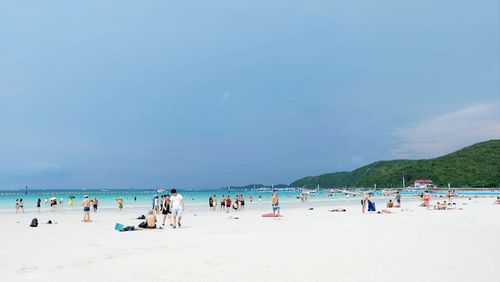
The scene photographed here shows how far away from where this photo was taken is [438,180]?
15100cm

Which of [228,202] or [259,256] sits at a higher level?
[228,202]

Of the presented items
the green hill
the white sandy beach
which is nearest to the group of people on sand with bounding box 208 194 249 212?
the white sandy beach

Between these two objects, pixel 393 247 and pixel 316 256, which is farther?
pixel 393 247

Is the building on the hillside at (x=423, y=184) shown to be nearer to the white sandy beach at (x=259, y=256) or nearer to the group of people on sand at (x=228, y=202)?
the group of people on sand at (x=228, y=202)

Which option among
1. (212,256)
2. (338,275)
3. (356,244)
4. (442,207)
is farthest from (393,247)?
Answer: (442,207)

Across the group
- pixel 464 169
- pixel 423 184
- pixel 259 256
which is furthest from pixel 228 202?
pixel 464 169

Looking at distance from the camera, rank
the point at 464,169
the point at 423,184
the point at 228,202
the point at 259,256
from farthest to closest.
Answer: the point at 464,169 → the point at 423,184 → the point at 228,202 → the point at 259,256

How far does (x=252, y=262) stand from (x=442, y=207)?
30.9 meters

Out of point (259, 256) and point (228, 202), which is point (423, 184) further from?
point (259, 256)

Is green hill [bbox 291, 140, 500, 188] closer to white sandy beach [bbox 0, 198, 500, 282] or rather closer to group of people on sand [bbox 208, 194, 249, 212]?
group of people on sand [bbox 208, 194, 249, 212]

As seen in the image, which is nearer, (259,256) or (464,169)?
(259,256)

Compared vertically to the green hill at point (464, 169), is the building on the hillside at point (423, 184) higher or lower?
lower

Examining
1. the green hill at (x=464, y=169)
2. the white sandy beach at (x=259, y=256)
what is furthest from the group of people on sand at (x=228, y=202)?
the green hill at (x=464, y=169)

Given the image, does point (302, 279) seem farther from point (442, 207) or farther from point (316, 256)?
point (442, 207)
